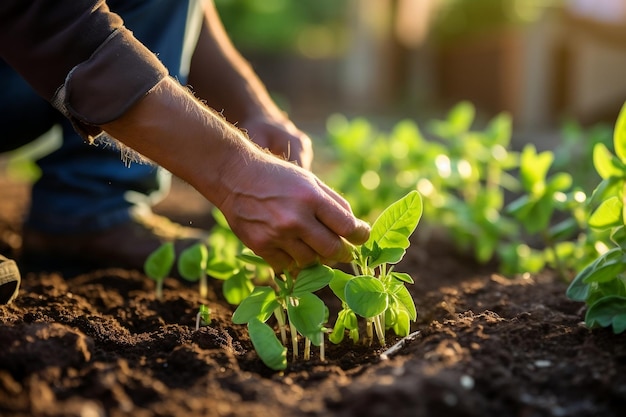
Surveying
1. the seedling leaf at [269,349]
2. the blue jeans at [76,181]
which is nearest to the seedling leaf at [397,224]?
the seedling leaf at [269,349]

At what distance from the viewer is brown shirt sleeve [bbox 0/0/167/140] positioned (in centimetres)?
134

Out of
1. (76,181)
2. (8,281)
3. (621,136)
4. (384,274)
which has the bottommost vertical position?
(8,281)

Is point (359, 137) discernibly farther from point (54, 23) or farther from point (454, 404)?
point (454, 404)

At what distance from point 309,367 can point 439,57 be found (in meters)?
6.83

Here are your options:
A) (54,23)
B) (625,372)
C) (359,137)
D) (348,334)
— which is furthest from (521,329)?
(359,137)

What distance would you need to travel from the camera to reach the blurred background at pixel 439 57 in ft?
17.5

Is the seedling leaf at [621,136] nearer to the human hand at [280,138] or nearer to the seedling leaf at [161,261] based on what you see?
the human hand at [280,138]

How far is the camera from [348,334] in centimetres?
161

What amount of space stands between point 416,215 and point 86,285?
977mm

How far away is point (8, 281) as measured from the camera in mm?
1579

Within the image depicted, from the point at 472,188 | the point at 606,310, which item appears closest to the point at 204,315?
the point at 606,310

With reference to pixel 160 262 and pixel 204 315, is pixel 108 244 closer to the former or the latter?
pixel 160 262

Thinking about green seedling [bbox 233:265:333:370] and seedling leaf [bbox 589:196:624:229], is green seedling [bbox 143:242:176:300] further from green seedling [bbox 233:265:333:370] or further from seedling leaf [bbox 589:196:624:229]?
seedling leaf [bbox 589:196:624:229]

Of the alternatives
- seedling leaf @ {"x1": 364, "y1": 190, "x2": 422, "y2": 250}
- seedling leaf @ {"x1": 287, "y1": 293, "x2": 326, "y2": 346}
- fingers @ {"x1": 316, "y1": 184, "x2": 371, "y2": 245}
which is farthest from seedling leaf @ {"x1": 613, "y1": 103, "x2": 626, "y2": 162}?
seedling leaf @ {"x1": 287, "y1": 293, "x2": 326, "y2": 346}
